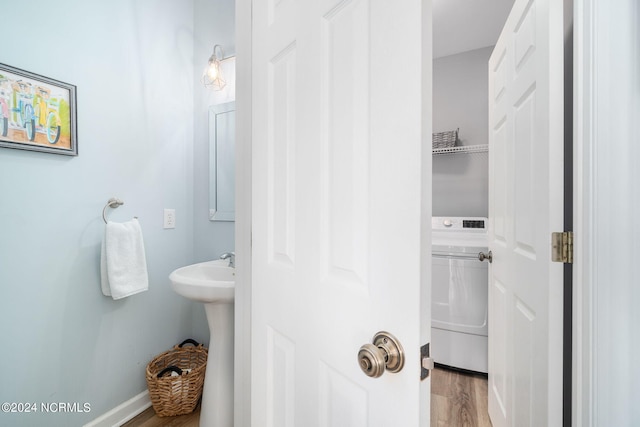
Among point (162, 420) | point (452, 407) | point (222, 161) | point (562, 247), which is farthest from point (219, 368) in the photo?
point (562, 247)

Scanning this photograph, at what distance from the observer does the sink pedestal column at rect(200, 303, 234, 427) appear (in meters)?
1.41

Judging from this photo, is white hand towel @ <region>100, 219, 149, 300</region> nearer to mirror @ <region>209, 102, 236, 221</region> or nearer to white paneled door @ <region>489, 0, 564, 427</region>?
mirror @ <region>209, 102, 236, 221</region>

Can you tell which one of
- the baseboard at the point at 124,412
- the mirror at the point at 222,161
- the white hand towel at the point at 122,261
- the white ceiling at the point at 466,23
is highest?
the white ceiling at the point at 466,23

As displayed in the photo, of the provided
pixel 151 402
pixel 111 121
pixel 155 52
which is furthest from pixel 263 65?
pixel 151 402

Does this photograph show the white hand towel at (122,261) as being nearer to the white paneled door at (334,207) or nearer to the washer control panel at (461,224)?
the white paneled door at (334,207)

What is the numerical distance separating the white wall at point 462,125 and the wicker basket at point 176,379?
94.1 inches

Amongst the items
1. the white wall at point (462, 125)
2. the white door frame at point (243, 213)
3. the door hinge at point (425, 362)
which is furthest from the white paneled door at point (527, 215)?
the white wall at point (462, 125)

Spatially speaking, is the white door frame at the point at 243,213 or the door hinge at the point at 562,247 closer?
the door hinge at the point at 562,247

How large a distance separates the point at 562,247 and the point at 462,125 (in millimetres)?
2264

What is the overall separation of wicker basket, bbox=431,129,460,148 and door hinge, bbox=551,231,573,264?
202 cm

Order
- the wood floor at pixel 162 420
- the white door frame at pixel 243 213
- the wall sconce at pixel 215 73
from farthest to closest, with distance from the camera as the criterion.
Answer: the wall sconce at pixel 215 73 → the wood floor at pixel 162 420 → the white door frame at pixel 243 213

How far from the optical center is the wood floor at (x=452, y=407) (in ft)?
5.26

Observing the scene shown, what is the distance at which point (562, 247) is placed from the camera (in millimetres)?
797

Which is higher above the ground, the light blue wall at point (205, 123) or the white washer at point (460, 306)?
the light blue wall at point (205, 123)
